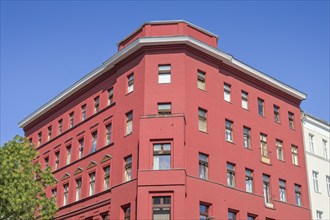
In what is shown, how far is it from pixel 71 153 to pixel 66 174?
2.03m

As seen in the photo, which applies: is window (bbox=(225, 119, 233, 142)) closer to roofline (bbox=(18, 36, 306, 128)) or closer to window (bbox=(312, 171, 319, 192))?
roofline (bbox=(18, 36, 306, 128))

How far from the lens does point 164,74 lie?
4353 centimetres

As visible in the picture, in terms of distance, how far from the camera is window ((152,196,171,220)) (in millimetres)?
37812

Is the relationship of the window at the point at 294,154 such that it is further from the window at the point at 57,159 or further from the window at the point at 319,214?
the window at the point at 57,159

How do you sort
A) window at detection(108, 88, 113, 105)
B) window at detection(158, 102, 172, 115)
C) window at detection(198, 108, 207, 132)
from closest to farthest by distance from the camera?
window at detection(158, 102, 172, 115) → window at detection(198, 108, 207, 132) → window at detection(108, 88, 113, 105)

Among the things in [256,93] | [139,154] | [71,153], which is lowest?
[139,154]

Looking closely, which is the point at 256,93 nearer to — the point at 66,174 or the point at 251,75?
the point at 251,75

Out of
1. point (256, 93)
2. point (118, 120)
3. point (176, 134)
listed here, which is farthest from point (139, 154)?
point (256, 93)

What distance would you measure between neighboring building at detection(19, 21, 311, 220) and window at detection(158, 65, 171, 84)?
0.08 m

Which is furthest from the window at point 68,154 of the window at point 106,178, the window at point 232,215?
the window at point 232,215

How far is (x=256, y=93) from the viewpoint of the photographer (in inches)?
1964

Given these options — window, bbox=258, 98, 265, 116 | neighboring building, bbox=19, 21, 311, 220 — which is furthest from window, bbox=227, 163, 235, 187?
window, bbox=258, 98, 265, 116

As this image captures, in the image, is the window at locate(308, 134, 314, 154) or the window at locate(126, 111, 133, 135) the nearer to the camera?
the window at locate(126, 111, 133, 135)

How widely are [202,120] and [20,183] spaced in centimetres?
1478
